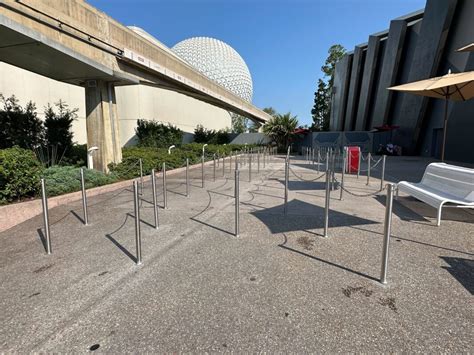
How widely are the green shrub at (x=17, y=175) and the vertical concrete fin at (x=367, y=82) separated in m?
31.7

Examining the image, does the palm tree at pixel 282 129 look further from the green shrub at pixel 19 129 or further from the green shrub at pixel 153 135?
the green shrub at pixel 19 129

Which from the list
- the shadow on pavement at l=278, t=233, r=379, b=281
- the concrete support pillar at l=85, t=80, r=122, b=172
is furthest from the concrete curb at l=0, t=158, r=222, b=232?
the shadow on pavement at l=278, t=233, r=379, b=281

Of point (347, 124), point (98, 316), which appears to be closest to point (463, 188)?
point (98, 316)

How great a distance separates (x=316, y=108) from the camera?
51.6m

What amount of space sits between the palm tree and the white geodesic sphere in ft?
47.6

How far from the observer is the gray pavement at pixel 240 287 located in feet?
7.64

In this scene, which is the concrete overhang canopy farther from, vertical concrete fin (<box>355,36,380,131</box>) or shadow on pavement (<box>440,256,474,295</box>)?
vertical concrete fin (<box>355,36,380,131</box>)

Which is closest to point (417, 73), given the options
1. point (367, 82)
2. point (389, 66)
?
point (389, 66)

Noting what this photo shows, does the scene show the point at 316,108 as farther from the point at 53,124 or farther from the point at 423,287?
the point at 423,287

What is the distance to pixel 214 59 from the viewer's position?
44062 mm

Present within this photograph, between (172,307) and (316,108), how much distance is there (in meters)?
53.3

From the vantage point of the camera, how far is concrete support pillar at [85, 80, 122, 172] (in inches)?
392

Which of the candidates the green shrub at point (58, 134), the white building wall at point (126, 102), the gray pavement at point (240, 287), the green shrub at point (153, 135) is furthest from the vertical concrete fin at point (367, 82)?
the green shrub at point (58, 134)

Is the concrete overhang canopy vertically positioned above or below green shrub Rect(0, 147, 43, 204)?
above
